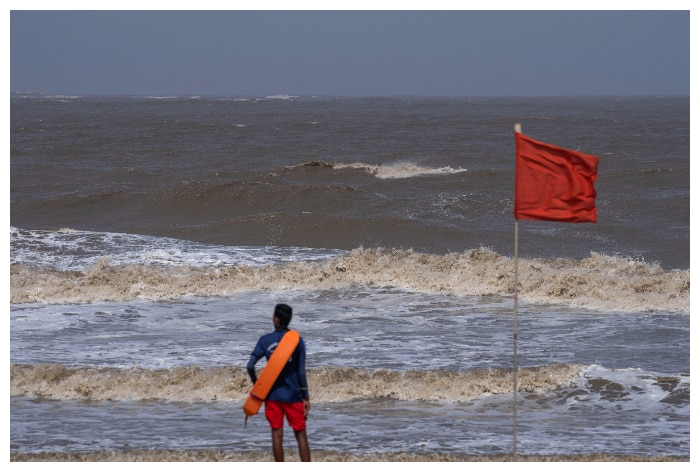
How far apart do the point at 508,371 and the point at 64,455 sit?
4929mm

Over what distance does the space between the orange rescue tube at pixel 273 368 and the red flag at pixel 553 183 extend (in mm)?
2120

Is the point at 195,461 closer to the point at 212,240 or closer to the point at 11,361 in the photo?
the point at 11,361

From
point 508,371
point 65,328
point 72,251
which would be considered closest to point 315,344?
point 508,371

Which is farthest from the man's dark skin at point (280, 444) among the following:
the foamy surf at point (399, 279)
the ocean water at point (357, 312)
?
the foamy surf at point (399, 279)

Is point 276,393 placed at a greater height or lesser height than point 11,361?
greater

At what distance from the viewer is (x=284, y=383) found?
667cm

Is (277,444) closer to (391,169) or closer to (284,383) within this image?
(284,383)

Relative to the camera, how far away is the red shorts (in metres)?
6.74

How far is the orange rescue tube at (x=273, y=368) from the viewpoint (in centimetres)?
656

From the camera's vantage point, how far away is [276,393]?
6.69 meters

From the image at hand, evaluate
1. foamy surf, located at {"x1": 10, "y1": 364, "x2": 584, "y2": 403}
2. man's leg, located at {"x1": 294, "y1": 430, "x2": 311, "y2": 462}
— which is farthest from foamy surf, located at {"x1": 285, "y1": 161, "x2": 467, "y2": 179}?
man's leg, located at {"x1": 294, "y1": 430, "x2": 311, "y2": 462}

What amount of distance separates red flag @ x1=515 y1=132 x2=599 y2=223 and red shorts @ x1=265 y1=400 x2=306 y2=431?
230 centimetres

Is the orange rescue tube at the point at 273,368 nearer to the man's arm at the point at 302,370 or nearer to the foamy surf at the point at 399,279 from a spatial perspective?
the man's arm at the point at 302,370

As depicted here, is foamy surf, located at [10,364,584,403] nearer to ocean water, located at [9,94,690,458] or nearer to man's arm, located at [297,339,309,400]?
ocean water, located at [9,94,690,458]
